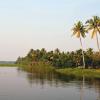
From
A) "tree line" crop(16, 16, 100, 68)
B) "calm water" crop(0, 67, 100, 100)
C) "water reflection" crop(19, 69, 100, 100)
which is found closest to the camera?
"calm water" crop(0, 67, 100, 100)

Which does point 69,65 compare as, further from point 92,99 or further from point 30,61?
point 92,99

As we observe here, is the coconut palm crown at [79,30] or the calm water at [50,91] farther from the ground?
the coconut palm crown at [79,30]

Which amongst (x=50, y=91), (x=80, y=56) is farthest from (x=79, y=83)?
(x=80, y=56)

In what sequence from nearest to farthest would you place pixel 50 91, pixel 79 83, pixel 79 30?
pixel 50 91 < pixel 79 83 < pixel 79 30

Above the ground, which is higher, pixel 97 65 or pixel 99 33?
pixel 99 33

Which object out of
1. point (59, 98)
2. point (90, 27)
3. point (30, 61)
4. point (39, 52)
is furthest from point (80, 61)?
point (59, 98)

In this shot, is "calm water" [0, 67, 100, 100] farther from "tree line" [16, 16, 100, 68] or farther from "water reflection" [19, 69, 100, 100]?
"tree line" [16, 16, 100, 68]

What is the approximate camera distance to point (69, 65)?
103188 millimetres

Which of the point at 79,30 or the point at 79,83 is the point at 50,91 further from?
the point at 79,30

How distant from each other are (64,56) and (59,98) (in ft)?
248

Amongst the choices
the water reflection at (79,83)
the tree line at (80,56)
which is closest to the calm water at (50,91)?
the water reflection at (79,83)

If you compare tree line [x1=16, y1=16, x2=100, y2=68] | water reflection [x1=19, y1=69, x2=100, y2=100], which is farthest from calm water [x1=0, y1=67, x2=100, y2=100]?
tree line [x1=16, y1=16, x2=100, y2=68]

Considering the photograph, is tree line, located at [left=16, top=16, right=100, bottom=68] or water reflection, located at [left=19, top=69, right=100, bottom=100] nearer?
water reflection, located at [left=19, top=69, right=100, bottom=100]

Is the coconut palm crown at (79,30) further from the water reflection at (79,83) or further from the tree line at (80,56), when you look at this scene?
the water reflection at (79,83)
